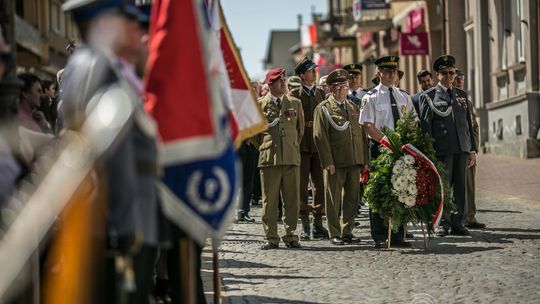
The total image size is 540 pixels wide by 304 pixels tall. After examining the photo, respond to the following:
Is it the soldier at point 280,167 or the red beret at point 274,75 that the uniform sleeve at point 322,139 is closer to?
the soldier at point 280,167

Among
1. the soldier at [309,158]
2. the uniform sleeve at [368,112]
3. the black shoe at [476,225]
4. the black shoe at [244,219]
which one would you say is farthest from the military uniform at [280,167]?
the black shoe at [244,219]

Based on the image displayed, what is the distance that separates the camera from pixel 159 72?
541 cm

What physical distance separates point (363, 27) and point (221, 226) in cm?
4206

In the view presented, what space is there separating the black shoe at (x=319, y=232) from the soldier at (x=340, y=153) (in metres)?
0.79

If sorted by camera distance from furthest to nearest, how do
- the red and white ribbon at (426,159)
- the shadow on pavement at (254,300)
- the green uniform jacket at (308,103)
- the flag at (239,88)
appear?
the green uniform jacket at (308,103), the red and white ribbon at (426,159), the shadow on pavement at (254,300), the flag at (239,88)

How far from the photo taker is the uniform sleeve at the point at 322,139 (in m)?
12.4

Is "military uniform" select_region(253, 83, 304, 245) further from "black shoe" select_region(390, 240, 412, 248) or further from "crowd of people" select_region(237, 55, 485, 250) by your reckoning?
"black shoe" select_region(390, 240, 412, 248)

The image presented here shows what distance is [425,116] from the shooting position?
12938 mm

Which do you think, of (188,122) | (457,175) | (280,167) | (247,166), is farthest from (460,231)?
(188,122)

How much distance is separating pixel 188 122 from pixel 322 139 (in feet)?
23.6

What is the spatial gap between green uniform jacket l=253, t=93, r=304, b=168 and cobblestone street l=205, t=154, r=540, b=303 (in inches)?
38.6

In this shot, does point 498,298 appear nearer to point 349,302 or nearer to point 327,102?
point 349,302

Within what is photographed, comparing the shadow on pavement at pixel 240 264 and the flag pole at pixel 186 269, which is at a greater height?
the flag pole at pixel 186 269

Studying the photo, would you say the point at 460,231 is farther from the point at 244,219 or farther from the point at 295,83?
the point at 244,219
